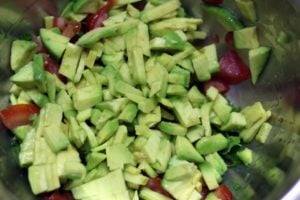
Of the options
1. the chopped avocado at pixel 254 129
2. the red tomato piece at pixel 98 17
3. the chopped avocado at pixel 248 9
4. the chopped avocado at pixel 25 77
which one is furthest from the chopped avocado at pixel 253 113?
the chopped avocado at pixel 25 77

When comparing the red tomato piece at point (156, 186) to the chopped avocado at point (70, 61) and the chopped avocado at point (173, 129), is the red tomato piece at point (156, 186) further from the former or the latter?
the chopped avocado at point (70, 61)

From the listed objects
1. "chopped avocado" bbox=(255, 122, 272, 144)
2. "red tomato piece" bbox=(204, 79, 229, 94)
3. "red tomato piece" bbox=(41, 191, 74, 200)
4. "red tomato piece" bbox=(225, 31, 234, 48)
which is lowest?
"red tomato piece" bbox=(41, 191, 74, 200)

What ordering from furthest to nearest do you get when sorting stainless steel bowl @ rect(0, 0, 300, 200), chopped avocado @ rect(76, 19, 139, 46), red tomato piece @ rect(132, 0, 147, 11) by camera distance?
red tomato piece @ rect(132, 0, 147, 11)
chopped avocado @ rect(76, 19, 139, 46)
stainless steel bowl @ rect(0, 0, 300, 200)

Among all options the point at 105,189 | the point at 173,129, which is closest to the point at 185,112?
the point at 173,129

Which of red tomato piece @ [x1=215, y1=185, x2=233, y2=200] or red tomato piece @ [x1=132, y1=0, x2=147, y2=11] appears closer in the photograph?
red tomato piece @ [x1=215, y1=185, x2=233, y2=200]

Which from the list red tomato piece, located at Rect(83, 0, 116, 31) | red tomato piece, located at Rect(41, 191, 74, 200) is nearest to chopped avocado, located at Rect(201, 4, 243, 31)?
red tomato piece, located at Rect(83, 0, 116, 31)

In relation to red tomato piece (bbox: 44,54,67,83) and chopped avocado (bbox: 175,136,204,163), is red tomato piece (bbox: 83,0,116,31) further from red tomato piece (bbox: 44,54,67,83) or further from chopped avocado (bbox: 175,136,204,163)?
chopped avocado (bbox: 175,136,204,163)

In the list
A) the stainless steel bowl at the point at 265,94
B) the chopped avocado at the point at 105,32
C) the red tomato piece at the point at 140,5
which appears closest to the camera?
the stainless steel bowl at the point at 265,94

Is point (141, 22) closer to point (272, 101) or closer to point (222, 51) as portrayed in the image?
point (222, 51)

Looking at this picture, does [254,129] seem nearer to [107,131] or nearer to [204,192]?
[204,192]
